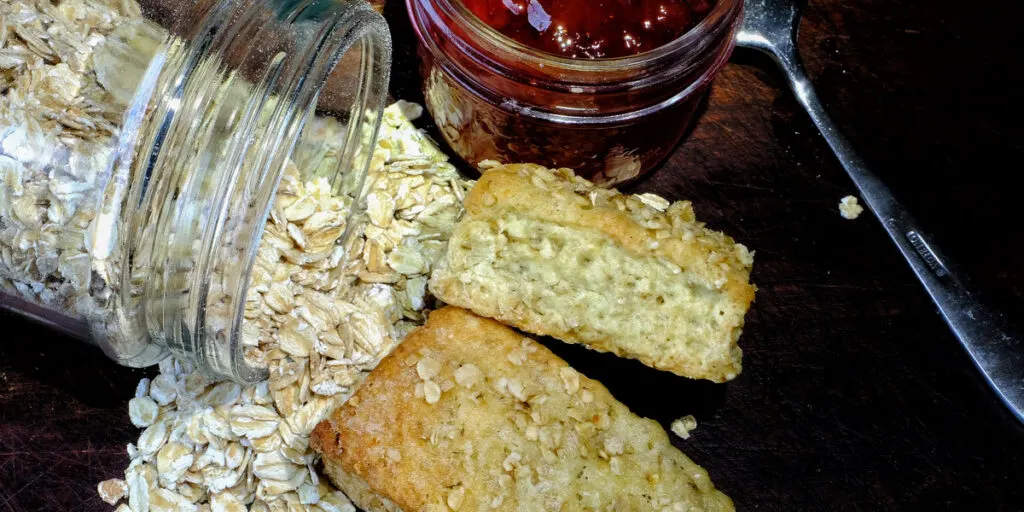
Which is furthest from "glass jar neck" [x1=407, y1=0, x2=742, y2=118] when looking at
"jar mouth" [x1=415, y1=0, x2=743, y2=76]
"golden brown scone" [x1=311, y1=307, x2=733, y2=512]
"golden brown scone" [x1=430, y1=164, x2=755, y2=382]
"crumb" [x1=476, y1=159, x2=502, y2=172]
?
"golden brown scone" [x1=311, y1=307, x2=733, y2=512]

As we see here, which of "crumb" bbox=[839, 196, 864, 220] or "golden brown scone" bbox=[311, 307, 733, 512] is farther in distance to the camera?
"crumb" bbox=[839, 196, 864, 220]

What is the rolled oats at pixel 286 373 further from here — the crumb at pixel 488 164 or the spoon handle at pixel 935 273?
the spoon handle at pixel 935 273

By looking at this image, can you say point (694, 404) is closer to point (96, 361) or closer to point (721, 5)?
point (721, 5)

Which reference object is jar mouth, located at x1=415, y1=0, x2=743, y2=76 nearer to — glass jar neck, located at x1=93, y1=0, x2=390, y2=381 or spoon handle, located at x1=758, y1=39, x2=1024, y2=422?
glass jar neck, located at x1=93, y1=0, x2=390, y2=381

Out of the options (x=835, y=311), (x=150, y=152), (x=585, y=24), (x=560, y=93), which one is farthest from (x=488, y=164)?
(x=835, y=311)

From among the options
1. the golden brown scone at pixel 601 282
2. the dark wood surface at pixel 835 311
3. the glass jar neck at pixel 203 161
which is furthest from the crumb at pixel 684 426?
the glass jar neck at pixel 203 161

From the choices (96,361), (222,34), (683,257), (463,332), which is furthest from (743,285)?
(96,361)
